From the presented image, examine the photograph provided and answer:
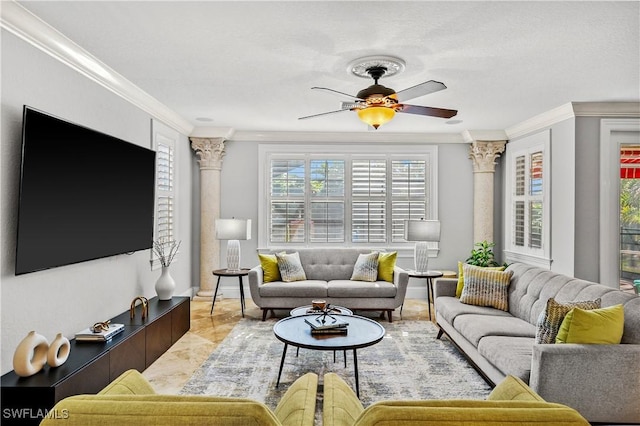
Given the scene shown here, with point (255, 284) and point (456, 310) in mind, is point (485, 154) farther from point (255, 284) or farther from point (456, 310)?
point (255, 284)

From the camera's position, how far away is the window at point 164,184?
4.87 meters

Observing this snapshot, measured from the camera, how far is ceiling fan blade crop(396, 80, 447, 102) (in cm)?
286

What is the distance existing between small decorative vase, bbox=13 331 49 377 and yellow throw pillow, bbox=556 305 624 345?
10.4ft

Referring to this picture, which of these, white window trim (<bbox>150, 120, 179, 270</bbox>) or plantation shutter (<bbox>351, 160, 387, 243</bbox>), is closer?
white window trim (<bbox>150, 120, 179, 270</bbox>)

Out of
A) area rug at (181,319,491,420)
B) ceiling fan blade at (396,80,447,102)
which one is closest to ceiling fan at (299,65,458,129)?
ceiling fan blade at (396,80,447,102)

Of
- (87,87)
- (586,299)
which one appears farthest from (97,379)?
(586,299)

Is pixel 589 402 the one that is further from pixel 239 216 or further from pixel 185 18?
pixel 239 216

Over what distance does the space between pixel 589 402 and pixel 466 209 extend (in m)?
4.33

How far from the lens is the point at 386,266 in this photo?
536 cm

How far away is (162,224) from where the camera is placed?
5.05m

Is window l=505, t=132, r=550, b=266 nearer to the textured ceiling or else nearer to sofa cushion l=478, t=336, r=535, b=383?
the textured ceiling

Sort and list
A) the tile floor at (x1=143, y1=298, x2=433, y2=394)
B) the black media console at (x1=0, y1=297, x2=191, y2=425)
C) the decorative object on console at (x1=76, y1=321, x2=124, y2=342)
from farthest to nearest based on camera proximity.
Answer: the tile floor at (x1=143, y1=298, x2=433, y2=394) → the decorative object on console at (x1=76, y1=321, x2=124, y2=342) → the black media console at (x1=0, y1=297, x2=191, y2=425)

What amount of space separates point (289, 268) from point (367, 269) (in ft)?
3.39

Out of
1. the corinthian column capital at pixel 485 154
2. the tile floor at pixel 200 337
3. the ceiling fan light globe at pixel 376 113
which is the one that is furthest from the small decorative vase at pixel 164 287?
the corinthian column capital at pixel 485 154
